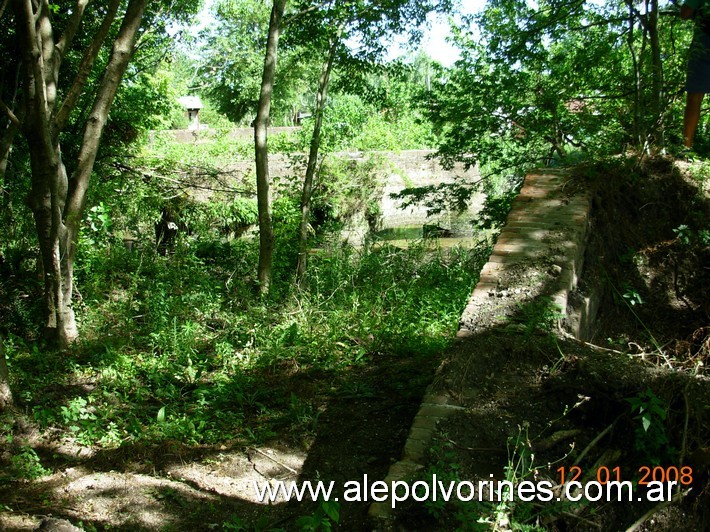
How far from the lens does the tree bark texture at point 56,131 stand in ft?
17.1

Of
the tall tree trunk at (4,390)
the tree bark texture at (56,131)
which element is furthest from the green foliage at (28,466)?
the tree bark texture at (56,131)

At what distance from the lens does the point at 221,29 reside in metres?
34.2

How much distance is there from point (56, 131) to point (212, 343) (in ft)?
A: 7.78

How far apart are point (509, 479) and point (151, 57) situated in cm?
941

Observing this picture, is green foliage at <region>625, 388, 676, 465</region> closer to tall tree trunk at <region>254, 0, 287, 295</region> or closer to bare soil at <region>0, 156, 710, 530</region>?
bare soil at <region>0, 156, 710, 530</region>

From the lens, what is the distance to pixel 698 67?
17.0 feet

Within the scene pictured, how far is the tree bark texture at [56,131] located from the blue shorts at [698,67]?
479 centimetres

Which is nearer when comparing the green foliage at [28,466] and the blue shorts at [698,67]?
the green foliage at [28,466]

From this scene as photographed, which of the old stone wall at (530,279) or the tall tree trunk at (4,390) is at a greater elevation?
the old stone wall at (530,279)

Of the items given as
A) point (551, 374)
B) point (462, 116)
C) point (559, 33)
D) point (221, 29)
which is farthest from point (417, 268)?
point (221, 29)

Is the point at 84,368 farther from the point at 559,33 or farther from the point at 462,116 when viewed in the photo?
the point at 559,33

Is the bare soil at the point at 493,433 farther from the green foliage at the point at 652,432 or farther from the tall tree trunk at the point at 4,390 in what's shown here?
the tall tree trunk at the point at 4,390

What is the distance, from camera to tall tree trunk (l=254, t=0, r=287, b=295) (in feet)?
24.4
